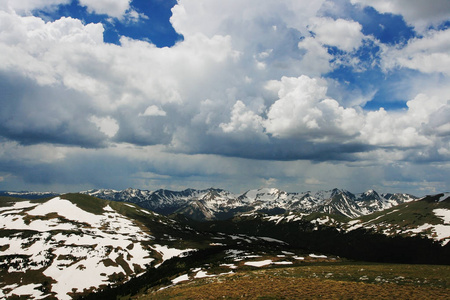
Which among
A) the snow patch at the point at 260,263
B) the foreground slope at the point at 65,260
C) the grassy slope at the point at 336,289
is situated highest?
the grassy slope at the point at 336,289

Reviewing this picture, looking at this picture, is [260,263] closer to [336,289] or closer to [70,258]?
[336,289]

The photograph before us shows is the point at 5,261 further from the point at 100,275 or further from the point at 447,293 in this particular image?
the point at 447,293

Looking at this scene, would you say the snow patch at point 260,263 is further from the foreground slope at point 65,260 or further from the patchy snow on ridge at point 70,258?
the patchy snow on ridge at point 70,258

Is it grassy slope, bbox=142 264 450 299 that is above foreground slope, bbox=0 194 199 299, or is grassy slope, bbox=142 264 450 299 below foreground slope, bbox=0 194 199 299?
above

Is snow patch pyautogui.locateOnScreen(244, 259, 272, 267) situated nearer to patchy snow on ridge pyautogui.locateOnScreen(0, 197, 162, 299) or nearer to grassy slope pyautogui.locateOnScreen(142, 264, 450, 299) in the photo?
grassy slope pyautogui.locateOnScreen(142, 264, 450, 299)

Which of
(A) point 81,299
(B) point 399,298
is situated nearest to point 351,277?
(B) point 399,298

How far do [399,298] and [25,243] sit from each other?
210m

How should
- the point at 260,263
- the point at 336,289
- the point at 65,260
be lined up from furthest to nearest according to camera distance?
the point at 65,260 < the point at 260,263 < the point at 336,289

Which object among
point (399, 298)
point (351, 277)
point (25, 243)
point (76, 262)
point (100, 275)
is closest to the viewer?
point (399, 298)

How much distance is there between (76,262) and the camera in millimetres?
154375

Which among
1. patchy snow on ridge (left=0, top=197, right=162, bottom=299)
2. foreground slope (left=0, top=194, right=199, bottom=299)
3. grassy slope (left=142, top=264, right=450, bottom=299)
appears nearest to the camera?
grassy slope (left=142, top=264, right=450, bottom=299)

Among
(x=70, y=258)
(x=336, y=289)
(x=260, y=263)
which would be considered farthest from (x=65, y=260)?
(x=336, y=289)

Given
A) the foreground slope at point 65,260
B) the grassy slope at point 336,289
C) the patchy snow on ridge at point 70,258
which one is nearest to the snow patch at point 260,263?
the grassy slope at point 336,289

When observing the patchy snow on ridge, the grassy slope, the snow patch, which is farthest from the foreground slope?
the grassy slope
